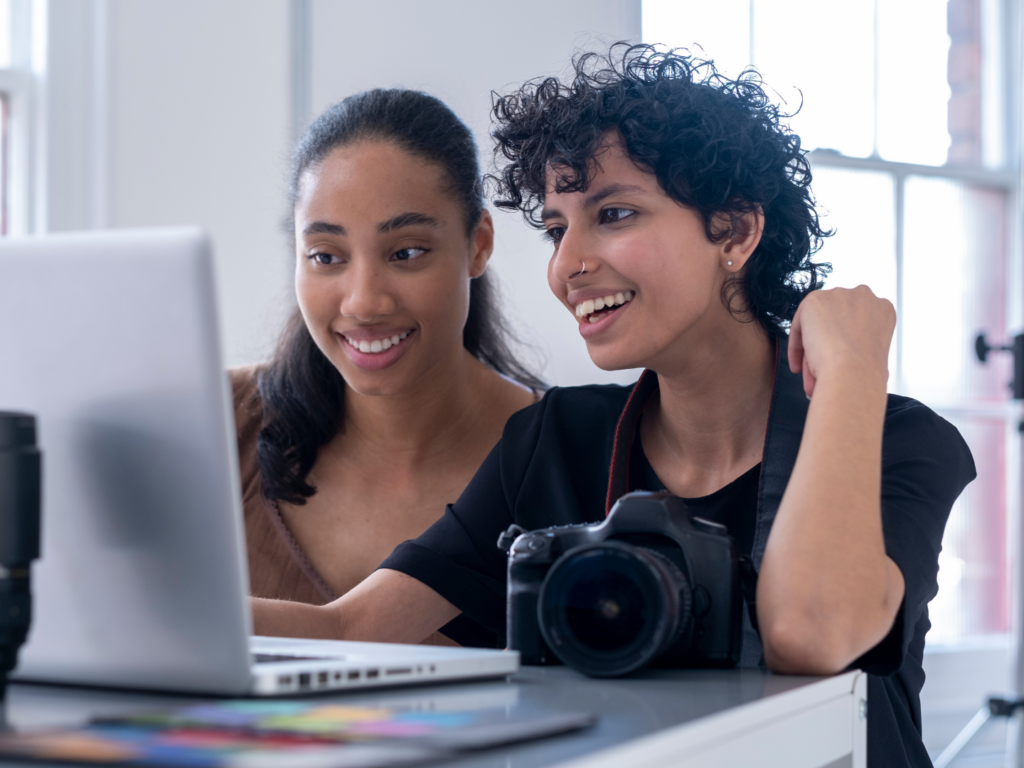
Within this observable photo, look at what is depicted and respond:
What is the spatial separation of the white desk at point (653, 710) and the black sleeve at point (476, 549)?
1.20ft

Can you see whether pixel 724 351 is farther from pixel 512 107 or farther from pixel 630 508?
pixel 630 508

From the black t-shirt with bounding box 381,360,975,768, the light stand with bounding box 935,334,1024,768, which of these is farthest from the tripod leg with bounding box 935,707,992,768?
the black t-shirt with bounding box 381,360,975,768

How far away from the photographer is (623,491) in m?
1.22

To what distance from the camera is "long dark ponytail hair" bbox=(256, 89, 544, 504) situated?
1.66m

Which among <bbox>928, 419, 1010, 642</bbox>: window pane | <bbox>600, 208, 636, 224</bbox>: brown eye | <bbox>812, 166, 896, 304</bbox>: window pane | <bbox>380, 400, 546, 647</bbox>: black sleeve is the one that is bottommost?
<bbox>928, 419, 1010, 642</bbox>: window pane

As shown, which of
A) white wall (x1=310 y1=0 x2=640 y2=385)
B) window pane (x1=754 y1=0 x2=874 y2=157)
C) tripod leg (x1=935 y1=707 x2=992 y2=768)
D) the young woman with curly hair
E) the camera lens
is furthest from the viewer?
window pane (x1=754 y1=0 x2=874 y2=157)

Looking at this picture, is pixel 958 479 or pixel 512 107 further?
pixel 512 107

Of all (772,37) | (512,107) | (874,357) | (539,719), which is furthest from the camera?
(772,37)

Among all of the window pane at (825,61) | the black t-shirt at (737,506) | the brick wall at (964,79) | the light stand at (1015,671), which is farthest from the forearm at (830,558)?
the brick wall at (964,79)

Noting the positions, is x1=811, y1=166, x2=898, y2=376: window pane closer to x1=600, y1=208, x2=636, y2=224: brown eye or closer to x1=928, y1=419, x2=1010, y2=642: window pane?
x1=928, y1=419, x2=1010, y2=642: window pane

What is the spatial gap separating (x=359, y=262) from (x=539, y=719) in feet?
3.66

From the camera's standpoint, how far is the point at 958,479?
997 mm

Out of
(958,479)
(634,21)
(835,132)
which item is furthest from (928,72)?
(958,479)

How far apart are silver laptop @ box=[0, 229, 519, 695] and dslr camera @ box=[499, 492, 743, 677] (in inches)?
8.4
